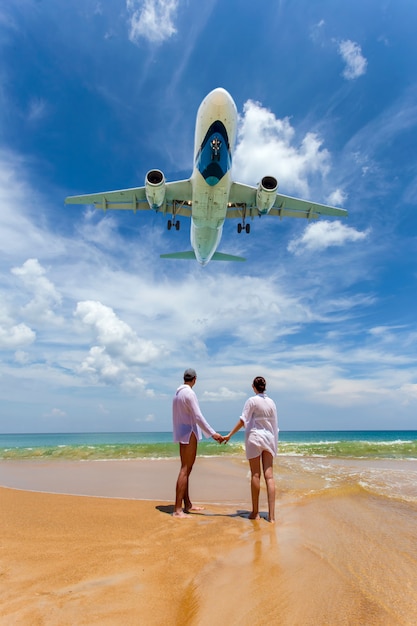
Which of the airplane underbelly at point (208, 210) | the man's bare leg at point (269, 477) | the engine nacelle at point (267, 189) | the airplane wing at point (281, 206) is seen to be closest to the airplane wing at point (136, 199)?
the airplane underbelly at point (208, 210)

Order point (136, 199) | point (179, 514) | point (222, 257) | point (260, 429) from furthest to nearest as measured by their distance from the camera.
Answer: point (222, 257)
point (136, 199)
point (260, 429)
point (179, 514)

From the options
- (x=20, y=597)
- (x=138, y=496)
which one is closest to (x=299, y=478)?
(x=138, y=496)

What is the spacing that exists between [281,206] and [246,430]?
21.7m

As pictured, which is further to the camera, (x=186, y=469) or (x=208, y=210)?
(x=208, y=210)

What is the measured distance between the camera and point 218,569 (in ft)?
9.52

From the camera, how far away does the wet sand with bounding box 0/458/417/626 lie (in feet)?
7.25

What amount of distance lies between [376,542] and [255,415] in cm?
205

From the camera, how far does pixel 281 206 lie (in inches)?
964

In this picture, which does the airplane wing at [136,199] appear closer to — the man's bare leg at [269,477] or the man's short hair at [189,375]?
the man's short hair at [189,375]

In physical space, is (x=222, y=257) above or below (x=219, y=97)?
below

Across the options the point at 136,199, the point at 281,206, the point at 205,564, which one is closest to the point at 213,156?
the point at 136,199

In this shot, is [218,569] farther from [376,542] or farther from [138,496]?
[138,496]

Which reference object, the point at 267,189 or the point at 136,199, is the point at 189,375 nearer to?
the point at 267,189

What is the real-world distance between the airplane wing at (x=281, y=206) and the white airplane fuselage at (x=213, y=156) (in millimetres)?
3112
